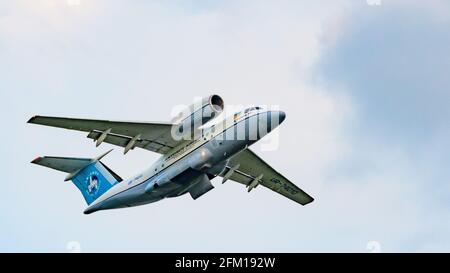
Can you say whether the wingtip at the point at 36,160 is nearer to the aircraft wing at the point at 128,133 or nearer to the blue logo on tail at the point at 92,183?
A: the blue logo on tail at the point at 92,183

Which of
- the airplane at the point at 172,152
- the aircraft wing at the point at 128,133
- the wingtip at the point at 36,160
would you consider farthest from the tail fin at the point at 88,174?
the aircraft wing at the point at 128,133

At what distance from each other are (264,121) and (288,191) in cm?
718

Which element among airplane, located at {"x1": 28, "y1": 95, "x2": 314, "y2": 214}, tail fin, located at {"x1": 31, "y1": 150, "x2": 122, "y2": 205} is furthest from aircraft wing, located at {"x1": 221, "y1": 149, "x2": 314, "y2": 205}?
tail fin, located at {"x1": 31, "y1": 150, "x2": 122, "y2": 205}

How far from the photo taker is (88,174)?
2786 cm

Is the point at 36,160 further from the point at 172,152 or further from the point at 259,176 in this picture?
the point at 259,176

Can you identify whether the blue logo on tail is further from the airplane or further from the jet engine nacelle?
the jet engine nacelle

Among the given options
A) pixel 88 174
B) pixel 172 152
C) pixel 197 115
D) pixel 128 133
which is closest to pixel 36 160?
pixel 88 174

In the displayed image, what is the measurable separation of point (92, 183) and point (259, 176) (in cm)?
612

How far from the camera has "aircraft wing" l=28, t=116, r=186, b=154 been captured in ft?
79.6

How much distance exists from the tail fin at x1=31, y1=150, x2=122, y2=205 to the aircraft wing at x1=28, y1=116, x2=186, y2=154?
1.87 metres
